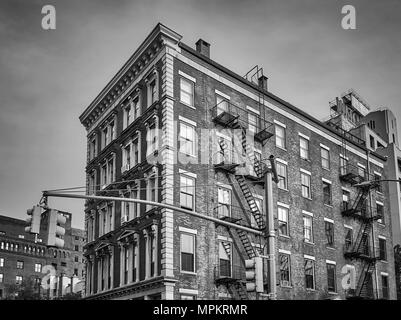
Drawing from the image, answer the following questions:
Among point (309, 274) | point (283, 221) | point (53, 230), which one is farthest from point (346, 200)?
point (53, 230)

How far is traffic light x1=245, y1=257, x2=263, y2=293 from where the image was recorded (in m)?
16.3

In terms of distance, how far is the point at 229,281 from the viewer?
31156 mm

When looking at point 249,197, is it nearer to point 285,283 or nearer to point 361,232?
point 285,283

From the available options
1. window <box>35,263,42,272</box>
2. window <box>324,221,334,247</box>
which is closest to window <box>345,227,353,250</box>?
window <box>324,221,334,247</box>

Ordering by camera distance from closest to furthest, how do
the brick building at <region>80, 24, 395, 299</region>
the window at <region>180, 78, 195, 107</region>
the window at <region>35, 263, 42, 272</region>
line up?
the brick building at <region>80, 24, 395, 299</region>, the window at <region>180, 78, 195, 107</region>, the window at <region>35, 263, 42, 272</region>

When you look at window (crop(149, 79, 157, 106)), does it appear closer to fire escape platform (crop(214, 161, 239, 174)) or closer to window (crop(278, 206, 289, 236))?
fire escape platform (crop(214, 161, 239, 174))

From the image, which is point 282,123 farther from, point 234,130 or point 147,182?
point 147,182

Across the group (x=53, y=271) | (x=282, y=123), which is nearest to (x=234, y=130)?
(x=282, y=123)

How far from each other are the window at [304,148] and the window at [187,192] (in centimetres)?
1270

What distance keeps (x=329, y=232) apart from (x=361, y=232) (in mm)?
4841

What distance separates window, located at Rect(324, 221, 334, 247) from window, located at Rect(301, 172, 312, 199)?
277cm

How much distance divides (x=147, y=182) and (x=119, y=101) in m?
8.72

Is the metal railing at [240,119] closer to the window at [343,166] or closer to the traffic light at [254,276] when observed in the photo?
the window at [343,166]

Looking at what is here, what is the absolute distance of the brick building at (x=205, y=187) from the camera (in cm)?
3098
